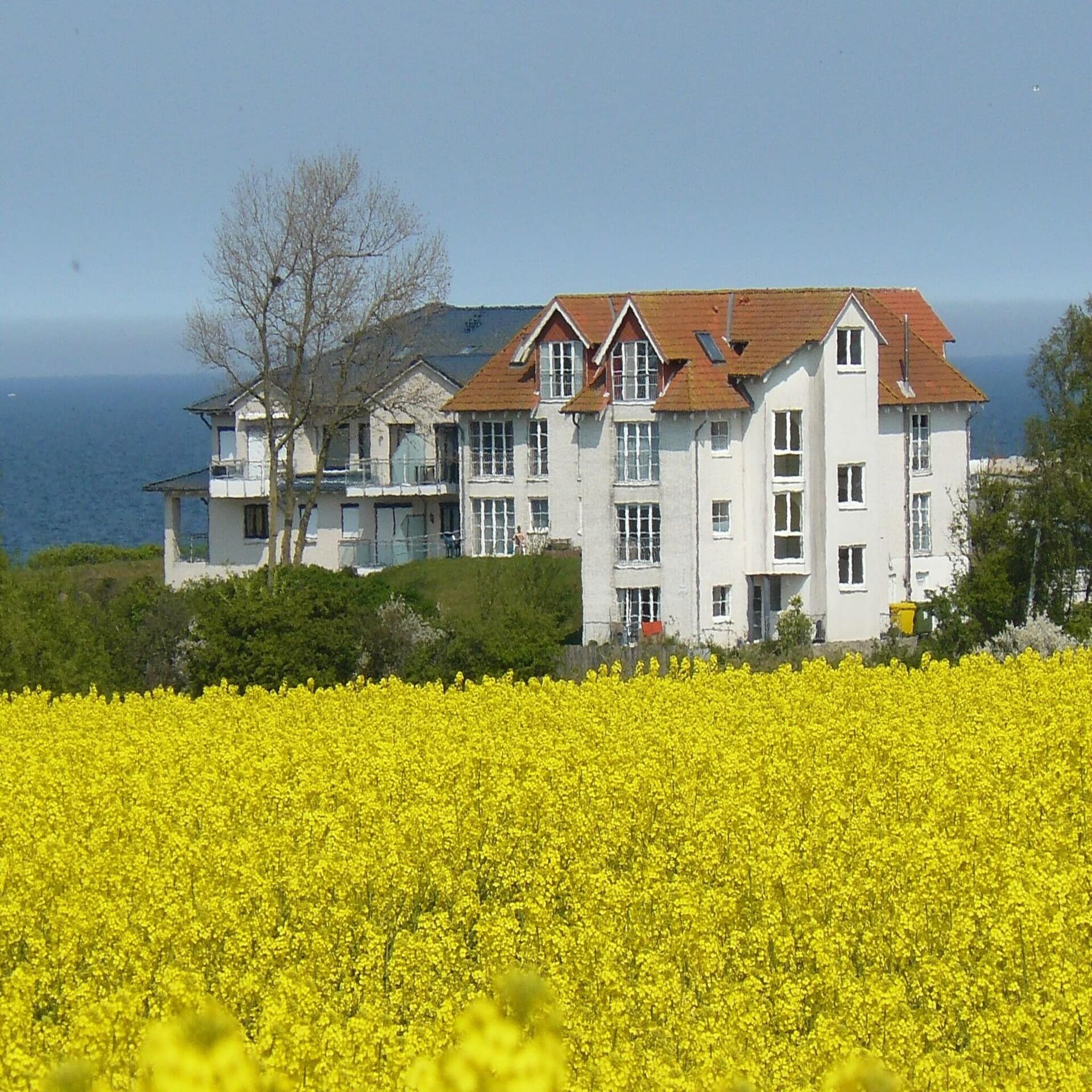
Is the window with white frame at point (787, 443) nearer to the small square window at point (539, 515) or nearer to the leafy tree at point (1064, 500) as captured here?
the leafy tree at point (1064, 500)

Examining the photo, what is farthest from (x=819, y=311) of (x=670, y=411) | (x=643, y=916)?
(x=643, y=916)

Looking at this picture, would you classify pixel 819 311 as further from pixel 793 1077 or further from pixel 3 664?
pixel 793 1077

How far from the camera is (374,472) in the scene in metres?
66.8

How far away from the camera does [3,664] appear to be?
37188mm

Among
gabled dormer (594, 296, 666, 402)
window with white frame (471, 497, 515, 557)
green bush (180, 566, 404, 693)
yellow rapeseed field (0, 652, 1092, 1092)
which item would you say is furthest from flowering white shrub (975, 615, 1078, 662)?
window with white frame (471, 497, 515, 557)

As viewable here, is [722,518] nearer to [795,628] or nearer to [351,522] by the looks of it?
[795,628]

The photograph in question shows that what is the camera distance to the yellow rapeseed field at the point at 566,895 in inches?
550

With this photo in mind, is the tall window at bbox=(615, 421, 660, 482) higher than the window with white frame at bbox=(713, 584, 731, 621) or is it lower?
higher

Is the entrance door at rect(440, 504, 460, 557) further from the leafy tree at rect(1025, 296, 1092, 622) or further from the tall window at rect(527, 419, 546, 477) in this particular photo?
the leafy tree at rect(1025, 296, 1092, 622)

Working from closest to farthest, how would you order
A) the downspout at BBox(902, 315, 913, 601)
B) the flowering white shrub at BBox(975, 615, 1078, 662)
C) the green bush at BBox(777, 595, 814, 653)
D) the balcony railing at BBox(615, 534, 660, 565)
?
the flowering white shrub at BBox(975, 615, 1078, 662)
the green bush at BBox(777, 595, 814, 653)
the balcony railing at BBox(615, 534, 660, 565)
the downspout at BBox(902, 315, 913, 601)

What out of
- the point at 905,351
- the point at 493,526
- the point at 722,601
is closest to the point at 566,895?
the point at 722,601

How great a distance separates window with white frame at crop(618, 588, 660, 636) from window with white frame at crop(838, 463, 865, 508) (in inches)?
213

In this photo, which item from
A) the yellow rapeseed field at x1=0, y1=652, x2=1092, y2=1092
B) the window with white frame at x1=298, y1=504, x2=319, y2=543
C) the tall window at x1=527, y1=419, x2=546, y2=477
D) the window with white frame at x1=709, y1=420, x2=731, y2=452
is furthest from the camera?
the window with white frame at x1=298, y1=504, x2=319, y2=543

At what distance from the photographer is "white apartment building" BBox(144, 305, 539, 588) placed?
6594 centimetres
